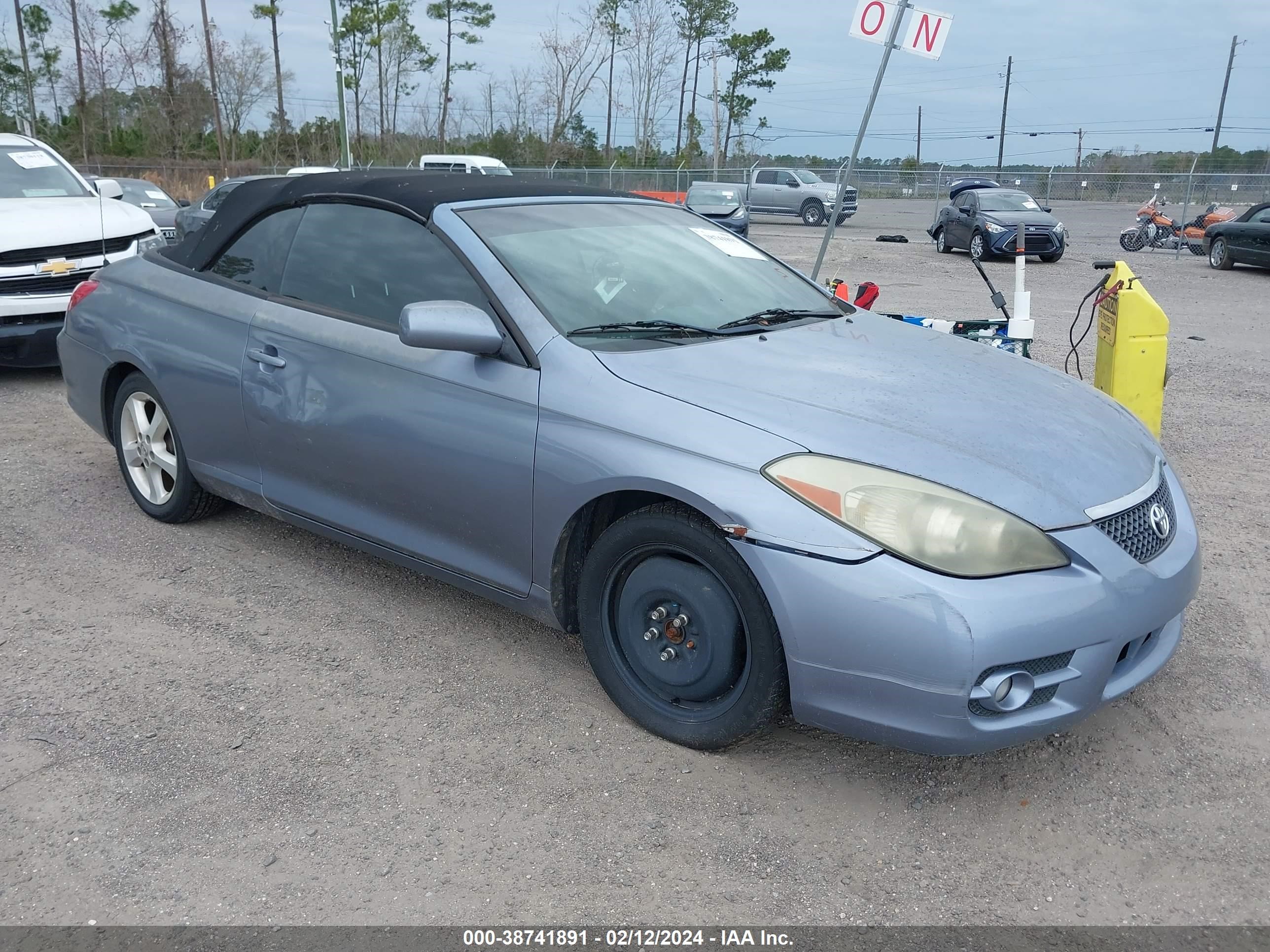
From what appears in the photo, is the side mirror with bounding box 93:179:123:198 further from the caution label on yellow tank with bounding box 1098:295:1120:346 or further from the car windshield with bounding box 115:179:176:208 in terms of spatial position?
the car windshield with bounding box 115:179:176:208

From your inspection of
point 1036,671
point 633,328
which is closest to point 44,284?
point 633,328

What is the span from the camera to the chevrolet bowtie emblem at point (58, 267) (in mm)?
7746

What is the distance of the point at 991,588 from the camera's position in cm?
256

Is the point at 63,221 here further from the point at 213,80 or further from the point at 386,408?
the point at 213,80

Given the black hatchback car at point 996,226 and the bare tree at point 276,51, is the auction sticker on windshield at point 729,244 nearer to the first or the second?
the black hatchback car at point 996,226

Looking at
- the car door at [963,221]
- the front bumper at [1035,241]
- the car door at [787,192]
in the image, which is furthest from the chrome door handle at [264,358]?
the car door at [787,192]

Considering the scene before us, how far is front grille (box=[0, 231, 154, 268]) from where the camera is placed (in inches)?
301

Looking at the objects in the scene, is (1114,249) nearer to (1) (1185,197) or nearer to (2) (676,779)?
(1) (1185,197)

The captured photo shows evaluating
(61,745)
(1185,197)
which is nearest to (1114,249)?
(1185,197)

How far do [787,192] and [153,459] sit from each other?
30063 millimetres

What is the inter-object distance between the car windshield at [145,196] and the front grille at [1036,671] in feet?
61.6

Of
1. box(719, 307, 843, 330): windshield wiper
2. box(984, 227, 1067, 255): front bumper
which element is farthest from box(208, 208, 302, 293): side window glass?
box(984, 227, 1067, 255): front bumper

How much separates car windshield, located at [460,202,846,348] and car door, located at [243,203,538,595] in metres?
0.21

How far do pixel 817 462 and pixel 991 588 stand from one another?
53 cm
